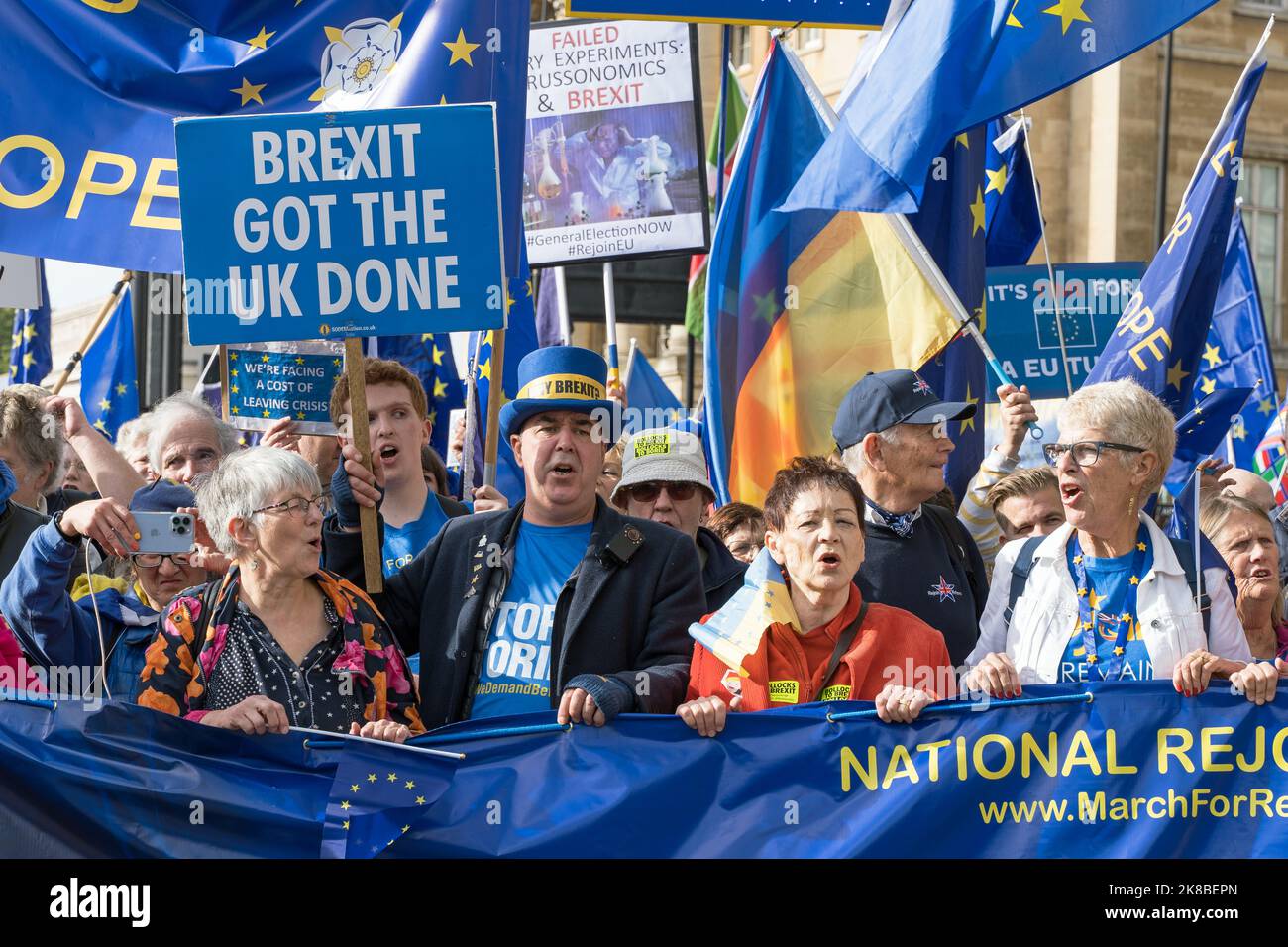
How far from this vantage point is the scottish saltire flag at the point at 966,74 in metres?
6.61

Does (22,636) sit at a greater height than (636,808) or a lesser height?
greater

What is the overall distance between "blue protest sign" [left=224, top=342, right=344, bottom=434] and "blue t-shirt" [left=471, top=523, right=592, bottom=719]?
111 cm

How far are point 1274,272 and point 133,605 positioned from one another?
27420 millimetres

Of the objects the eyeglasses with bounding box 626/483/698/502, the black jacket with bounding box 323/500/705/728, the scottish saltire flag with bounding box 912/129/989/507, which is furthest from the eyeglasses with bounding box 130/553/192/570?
the scottish saltire flag with bounding box 912/129/989/507

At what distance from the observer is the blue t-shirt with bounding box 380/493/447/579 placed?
20.8 feet

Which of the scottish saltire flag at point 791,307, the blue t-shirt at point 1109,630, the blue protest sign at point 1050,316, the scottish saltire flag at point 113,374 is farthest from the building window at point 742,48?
the blue t-shirt at point 1109,630

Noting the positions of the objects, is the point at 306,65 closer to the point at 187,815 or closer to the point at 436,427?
the point at 436,427

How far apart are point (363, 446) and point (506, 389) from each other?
12.0 ft

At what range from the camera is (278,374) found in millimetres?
6367

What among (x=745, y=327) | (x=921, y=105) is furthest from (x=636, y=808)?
(x=745, y=327)

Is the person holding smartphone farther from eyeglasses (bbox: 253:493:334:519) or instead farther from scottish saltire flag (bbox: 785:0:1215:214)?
scottish saltire flag (bbox: 785:0:1215:214)

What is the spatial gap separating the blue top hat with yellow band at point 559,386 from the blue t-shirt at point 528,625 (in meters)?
0.35

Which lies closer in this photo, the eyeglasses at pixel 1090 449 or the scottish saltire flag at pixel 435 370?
the eyeglasses at pixel 1090 449

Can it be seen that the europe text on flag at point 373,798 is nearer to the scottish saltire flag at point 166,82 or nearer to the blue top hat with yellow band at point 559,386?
the blue top hat with yellow band at point 559,386
